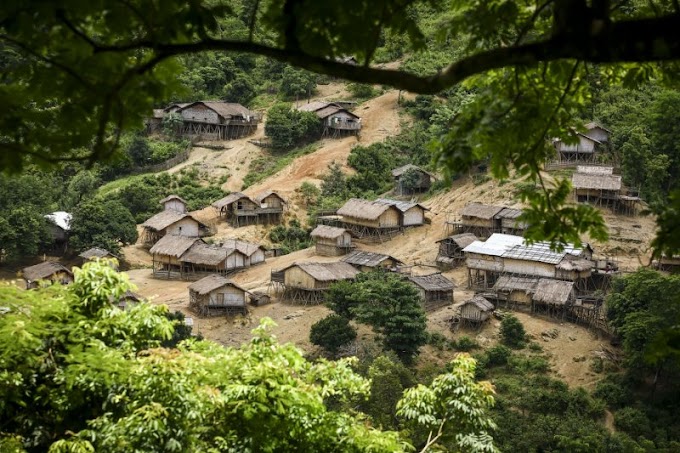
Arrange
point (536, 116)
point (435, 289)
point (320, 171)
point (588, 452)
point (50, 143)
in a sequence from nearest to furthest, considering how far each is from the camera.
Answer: point (50, 143), point (536, 116), point (588, 452), point (435, 289), point (320, 171)

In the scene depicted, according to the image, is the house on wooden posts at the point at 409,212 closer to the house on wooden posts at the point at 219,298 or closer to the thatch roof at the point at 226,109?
the house on wooden posts at the point at 219,298

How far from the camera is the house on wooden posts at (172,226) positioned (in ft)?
101

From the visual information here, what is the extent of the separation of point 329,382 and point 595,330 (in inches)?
718

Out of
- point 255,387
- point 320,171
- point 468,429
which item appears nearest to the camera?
point 255,387

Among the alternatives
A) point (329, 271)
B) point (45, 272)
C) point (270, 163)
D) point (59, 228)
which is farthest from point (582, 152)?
point (59, 228)

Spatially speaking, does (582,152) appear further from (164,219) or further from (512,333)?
(164,219)

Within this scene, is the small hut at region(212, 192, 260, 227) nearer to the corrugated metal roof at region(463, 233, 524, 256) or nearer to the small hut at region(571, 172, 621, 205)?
the corrugated metal roof at region(463, 233, 524, 256)

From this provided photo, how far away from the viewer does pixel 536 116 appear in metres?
2.64

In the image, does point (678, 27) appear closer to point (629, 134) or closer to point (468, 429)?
point (468, 429)

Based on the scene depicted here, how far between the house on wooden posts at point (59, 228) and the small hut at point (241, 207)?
6.01 m

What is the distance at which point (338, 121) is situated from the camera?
37.5 meters

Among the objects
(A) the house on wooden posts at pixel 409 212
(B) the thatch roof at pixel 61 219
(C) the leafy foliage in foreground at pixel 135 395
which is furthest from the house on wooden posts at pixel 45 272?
(C) the leafy foliage in foreground at pixel 135 395

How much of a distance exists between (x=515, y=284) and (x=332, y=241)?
25.2 ft

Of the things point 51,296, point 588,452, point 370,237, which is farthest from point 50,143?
point 370,237
